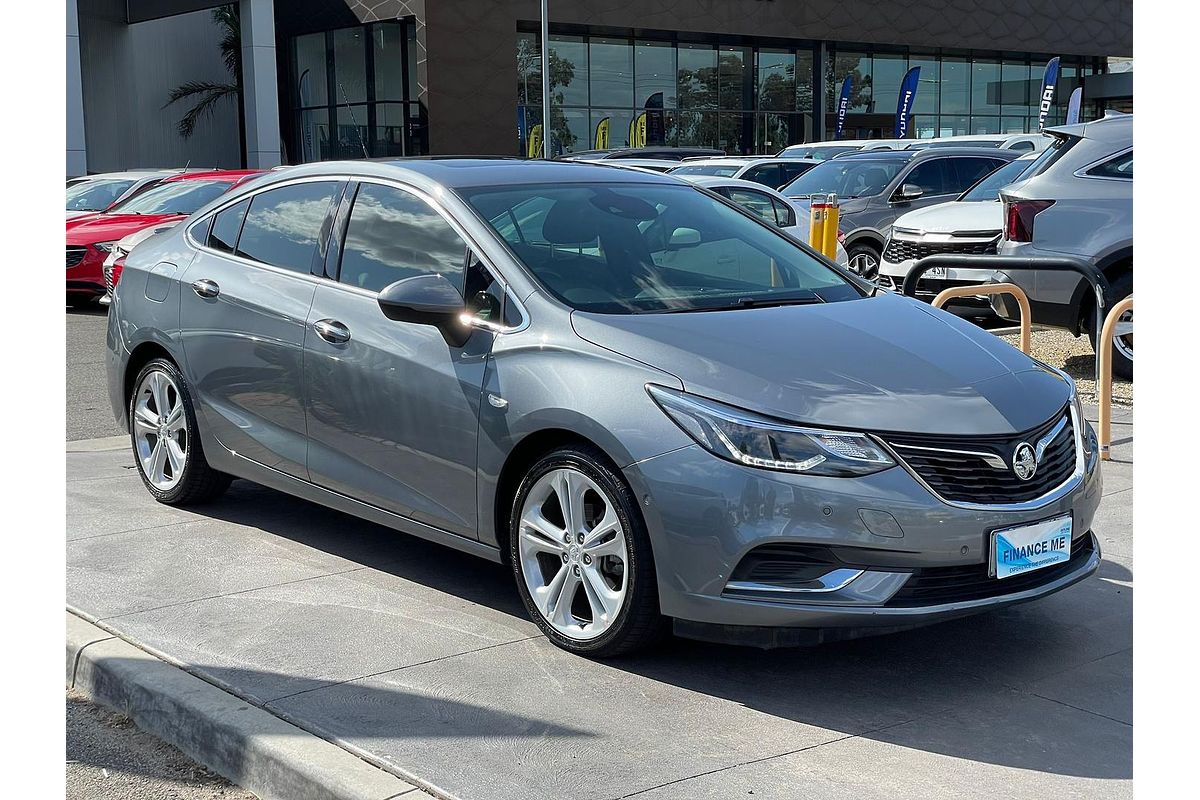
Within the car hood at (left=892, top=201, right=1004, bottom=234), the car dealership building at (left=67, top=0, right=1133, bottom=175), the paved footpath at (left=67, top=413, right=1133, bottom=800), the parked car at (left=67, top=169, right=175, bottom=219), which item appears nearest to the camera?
the paved footpath at (left=67, top=413, right=1133, bottom=800)

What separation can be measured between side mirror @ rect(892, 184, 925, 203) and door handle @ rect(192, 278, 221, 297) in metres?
11.9

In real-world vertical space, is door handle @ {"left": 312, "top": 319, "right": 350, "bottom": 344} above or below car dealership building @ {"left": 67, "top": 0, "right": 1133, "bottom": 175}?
below

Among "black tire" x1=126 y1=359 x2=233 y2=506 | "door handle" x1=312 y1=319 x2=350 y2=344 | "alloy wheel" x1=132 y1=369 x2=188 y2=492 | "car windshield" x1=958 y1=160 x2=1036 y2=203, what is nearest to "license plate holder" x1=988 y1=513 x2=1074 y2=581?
"door handle" x1=312 y1=319 x2=350 y2=344

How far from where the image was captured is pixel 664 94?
43312 millimetres

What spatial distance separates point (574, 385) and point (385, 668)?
1.10 m

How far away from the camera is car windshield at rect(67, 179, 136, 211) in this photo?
19.1 metres

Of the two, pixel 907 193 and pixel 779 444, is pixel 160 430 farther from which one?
pixel 907 193

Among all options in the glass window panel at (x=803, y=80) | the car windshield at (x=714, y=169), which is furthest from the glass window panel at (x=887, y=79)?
the car windshield at (x=714, y=169)

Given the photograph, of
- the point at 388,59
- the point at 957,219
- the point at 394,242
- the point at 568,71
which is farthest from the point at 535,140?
the point at 394,242

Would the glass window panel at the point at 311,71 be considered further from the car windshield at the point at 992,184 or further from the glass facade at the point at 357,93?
the car windshield at the point at 992,184

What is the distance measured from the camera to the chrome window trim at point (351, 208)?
15.7 feet

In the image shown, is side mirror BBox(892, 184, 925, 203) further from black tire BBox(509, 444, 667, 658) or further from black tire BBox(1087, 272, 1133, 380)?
black tire BBox(509, 444, 667, 658)

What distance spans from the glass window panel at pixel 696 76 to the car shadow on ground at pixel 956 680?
1561 inches

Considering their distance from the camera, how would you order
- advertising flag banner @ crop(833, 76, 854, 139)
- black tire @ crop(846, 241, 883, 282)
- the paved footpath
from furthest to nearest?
1. advertising flag banner @ crop(833, 76, 854, 139)
2. black tire @ crop(846, 241, 883, 282)
3. the paved footpath
